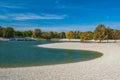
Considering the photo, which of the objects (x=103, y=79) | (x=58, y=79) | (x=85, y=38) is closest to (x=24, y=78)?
(x=58, y=79)

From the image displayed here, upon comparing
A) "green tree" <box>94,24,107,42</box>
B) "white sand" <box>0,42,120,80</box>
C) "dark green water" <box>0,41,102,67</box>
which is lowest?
"dark green water" <box>0,41,102,67</box>

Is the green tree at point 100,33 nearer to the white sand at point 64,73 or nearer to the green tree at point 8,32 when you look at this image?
the white sand at point 64,73

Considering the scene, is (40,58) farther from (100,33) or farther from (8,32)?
(8,32)

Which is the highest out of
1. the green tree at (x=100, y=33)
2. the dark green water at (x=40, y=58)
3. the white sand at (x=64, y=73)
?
the green tree at (x=100, y=33)

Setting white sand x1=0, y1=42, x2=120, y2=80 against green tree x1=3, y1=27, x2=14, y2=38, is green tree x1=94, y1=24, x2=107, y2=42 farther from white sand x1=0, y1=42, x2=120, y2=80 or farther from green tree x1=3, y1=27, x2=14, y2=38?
green tree x1=3, y1=27, x2=14, y2=38

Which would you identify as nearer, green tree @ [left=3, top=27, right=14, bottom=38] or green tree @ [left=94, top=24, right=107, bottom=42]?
green tree @ [left=94, top=24, right=107, bottom=42]

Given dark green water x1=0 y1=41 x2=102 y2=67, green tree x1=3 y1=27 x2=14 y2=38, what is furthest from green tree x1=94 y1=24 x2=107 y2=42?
green tree x1=3 y1=27 x2=14 y2=38

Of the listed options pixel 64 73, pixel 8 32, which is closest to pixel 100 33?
pixel 64 73

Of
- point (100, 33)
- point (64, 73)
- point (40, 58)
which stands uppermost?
point (100, 33)

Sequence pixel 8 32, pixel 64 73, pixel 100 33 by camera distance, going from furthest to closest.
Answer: pixel 8 32 < pixel 100 33 < pixel 64 73

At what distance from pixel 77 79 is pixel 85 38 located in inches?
3622

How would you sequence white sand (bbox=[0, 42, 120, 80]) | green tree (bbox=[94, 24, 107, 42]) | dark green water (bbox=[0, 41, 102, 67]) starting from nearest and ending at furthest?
white sand (bbox=[0, 42, 120, 80]) → dark green water (bbox=[0, 41, 102, 67]) → green tree (bbox=[94, 24, 107, 42])

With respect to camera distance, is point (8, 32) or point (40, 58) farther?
point (8, 32)

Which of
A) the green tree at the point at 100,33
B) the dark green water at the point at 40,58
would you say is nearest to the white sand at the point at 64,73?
the dark green water at the point at 40,58
